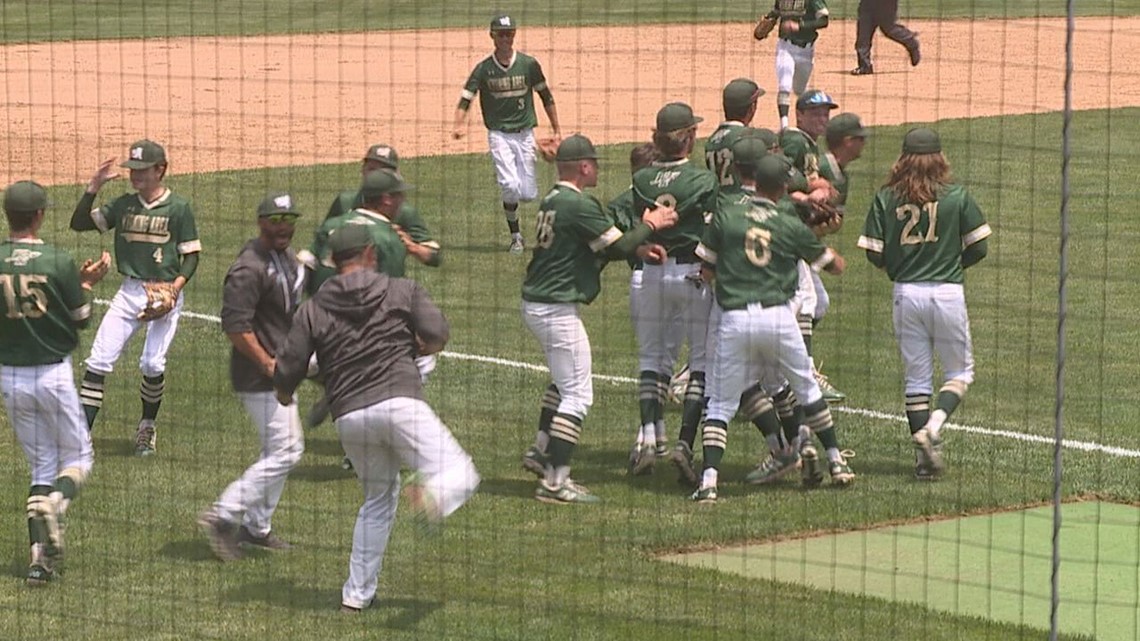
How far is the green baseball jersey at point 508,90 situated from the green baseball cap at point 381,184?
722cm

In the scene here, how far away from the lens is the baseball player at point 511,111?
18438 mm

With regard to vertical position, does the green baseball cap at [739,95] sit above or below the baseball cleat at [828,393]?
above

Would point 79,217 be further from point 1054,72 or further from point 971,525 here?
point 1054,72

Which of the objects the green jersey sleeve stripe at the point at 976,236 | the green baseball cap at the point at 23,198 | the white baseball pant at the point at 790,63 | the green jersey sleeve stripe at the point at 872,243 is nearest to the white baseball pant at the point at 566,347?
the green jersey sleeve stripe at the point at 872,243

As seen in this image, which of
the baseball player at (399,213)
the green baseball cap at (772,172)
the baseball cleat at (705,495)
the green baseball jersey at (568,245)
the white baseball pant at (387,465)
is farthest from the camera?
the baseball player at (399,213)

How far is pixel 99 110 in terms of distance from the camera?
24859 millimetres

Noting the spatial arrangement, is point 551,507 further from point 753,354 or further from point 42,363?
point 42,363

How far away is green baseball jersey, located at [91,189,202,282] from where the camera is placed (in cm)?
1269

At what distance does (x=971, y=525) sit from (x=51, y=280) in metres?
4.94

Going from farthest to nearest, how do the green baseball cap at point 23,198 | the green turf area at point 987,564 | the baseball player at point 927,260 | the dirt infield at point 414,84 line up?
the dirt infield at point 414,84, the baseball player at point 927,260, the green baseball cap at point 23,198, the green turf area at point 987,564

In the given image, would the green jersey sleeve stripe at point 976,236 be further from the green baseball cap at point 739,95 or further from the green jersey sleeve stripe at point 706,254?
the green baseball cap at point 739,95

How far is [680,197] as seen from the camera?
1211 cm

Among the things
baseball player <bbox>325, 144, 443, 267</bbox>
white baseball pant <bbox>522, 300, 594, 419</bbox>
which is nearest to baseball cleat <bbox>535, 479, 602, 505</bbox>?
white baseball pant <bbox>522, 300, 594, 419</bbox>

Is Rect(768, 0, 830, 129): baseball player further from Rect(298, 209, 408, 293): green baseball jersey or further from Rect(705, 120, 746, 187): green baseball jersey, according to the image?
Rect(298, 209, 408, 293): green baseball jersey
